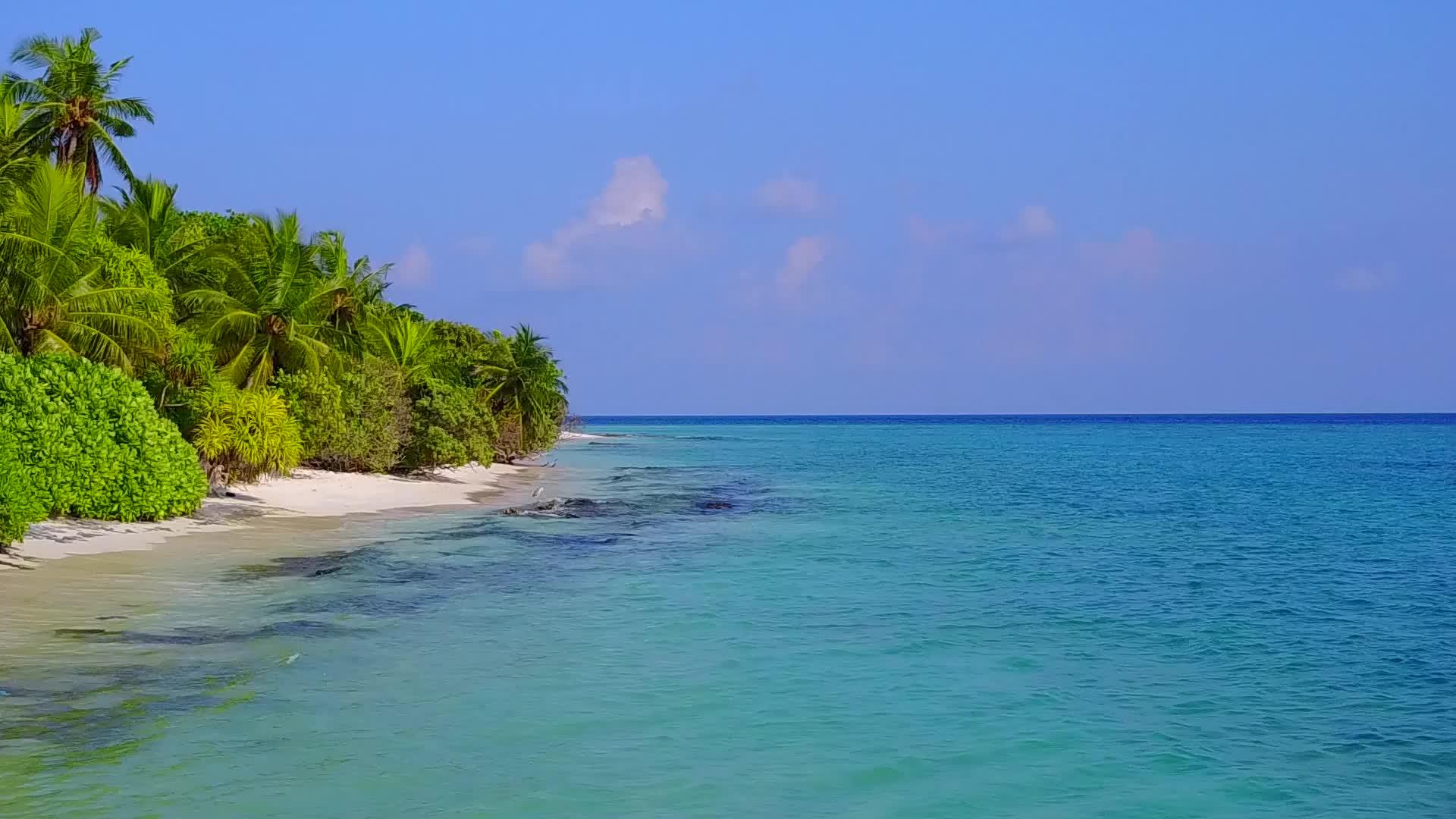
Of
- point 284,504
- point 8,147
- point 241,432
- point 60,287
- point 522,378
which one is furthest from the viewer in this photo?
point 522,378

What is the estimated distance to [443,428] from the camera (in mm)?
41156

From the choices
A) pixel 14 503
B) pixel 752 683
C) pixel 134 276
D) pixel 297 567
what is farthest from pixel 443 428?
pixel 752 683

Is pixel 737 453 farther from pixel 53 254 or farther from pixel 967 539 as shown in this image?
pixel 53 254

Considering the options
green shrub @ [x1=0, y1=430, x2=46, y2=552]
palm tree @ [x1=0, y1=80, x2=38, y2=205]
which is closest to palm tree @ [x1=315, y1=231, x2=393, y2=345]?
palm tree @ [x1=0, y1=80, x2=38, y2=205]

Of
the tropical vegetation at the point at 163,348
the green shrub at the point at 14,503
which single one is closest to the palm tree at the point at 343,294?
the tropical vegetation at the point at 163,348

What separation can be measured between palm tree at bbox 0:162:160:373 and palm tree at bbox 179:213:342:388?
5.12 metres

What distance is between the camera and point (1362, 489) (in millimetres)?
43688

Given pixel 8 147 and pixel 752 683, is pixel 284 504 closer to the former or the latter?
pixel 8 147

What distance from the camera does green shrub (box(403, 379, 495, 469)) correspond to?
40.3 metres

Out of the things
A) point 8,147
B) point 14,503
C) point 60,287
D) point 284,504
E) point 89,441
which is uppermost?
point 8,147

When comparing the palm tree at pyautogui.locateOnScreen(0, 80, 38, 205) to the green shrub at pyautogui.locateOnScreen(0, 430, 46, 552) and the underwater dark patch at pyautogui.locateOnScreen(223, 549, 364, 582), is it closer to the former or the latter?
the green shrub at pyautogui.locateOnScreen(0, 430, 46, 552)

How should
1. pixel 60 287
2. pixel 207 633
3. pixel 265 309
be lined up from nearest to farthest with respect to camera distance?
1. pixel 207 633
2. pixel 60 287
3. pixel 265 309

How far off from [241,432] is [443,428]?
45.3 ft

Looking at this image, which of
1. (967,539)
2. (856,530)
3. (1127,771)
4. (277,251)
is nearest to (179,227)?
(277,251)
